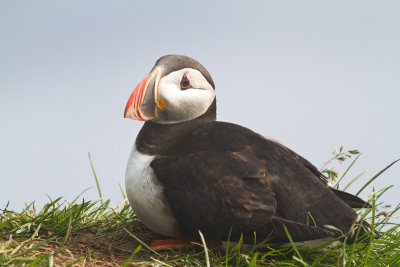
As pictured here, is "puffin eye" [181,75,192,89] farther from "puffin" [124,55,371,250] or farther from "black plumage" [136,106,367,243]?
"black plumage" [136,106,367,243]

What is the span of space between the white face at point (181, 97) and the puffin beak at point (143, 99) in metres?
0.05

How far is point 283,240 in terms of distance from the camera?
→ 372 cm

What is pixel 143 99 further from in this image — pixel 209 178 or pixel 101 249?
pixel 101 249

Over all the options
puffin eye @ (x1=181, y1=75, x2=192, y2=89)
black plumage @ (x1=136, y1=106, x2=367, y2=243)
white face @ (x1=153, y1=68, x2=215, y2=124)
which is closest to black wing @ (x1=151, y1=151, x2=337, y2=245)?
black plumage @ (x1=136, y1=106, x2=367, y2=243)

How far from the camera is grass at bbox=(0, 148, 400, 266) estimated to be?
3.71m

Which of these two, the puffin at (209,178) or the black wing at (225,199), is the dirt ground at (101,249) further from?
the black wing at (225,199)

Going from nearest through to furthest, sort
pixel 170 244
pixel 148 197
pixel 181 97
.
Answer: pixel 148 197 < pixel 170 244 < pixel 181 97

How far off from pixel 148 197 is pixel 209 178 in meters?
0.53

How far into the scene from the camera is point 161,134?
420cm

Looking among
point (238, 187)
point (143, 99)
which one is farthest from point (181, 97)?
point (238, 187)

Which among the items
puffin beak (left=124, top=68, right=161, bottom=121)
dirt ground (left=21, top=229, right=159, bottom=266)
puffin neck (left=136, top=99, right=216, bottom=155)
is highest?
puffin beak (left=124, top=68, right=161, bottom=121)

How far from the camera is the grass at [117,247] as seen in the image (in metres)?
3.71

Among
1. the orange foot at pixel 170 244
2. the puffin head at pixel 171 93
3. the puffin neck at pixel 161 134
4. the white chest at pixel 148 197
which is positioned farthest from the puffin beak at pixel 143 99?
the orange foot at pixel 170 244

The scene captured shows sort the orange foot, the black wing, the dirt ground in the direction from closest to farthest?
1. the black wing
2. the dirt ground
3. the orange foot
